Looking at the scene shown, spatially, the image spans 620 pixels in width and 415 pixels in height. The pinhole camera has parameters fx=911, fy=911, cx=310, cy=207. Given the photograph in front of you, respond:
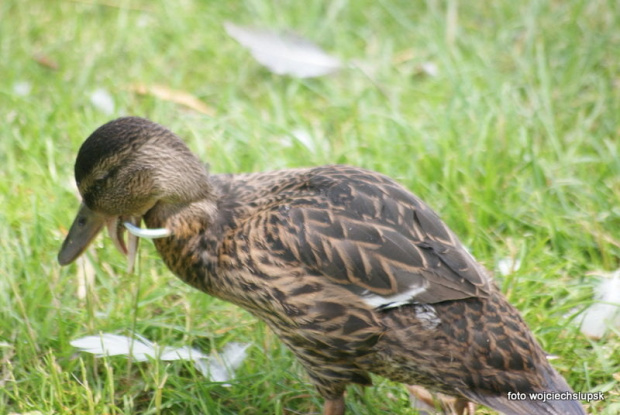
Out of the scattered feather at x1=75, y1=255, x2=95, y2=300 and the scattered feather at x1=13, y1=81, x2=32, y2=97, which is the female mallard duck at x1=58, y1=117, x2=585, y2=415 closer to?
the scattered feather at x1=75, y1=255, x2=95, y2=300

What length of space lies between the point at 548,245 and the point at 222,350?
1.61m

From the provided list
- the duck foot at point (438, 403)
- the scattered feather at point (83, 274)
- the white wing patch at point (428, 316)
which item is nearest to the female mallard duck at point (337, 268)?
the white wing patch at point (428, 316)

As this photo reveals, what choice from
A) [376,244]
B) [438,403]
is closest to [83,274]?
[376,244]

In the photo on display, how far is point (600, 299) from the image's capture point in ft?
12.9

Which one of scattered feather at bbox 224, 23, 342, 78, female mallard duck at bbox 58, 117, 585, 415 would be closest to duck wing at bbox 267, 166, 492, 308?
female mallard duck at bbox 58, 117, 585, 415

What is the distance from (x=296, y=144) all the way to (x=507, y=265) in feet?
4.42

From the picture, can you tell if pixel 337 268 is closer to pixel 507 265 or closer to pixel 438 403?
pixel 438 403

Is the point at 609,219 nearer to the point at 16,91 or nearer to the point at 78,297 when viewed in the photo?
the point at 78,297

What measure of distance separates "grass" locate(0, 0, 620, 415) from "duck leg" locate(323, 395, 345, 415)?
20cm

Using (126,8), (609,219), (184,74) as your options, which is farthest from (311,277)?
(126,8)

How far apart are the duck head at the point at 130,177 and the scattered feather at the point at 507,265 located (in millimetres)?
1366

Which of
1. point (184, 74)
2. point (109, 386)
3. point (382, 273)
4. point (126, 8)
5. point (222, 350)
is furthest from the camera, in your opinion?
point (126, 8)

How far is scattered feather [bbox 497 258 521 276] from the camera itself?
402cm

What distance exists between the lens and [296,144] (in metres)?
4.84
